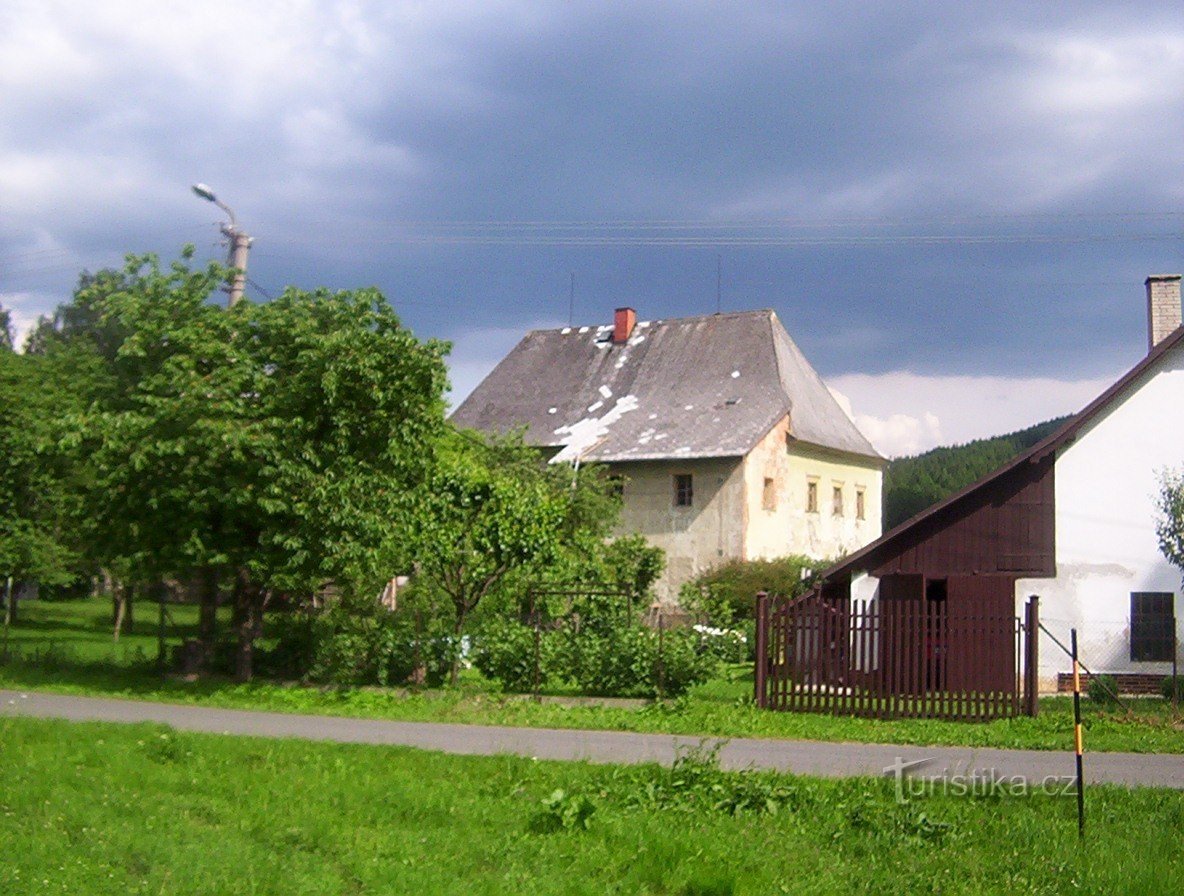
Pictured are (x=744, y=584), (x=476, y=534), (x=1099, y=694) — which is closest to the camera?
(x=476, y=534)

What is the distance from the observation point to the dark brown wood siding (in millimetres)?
25359

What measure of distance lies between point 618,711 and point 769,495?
26.7 m

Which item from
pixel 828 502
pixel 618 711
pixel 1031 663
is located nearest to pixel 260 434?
pixel 618 711

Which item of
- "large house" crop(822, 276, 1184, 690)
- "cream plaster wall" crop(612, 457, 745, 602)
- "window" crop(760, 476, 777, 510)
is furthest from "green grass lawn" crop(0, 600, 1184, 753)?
"window" crop(760, 476, 777, 510)

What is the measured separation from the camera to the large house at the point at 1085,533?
25.2 m

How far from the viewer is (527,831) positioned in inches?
356

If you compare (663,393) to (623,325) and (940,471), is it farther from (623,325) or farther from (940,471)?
(940,471)

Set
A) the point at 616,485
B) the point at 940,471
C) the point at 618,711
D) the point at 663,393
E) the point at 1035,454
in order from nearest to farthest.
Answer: the point at 618,711
the point at 1035,454
the point at 616,485
the point at 663,393
the point at 940,471

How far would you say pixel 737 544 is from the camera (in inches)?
1683

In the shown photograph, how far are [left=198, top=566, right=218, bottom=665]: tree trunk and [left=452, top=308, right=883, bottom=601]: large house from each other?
19.7m

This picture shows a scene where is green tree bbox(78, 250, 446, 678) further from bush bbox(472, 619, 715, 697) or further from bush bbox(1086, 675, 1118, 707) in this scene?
bush bbox(1086, 675, 1118, 707)

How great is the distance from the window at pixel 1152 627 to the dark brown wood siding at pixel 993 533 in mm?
1913

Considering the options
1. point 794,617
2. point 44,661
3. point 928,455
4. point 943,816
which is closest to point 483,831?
point 943,816

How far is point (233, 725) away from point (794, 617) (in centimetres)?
818
